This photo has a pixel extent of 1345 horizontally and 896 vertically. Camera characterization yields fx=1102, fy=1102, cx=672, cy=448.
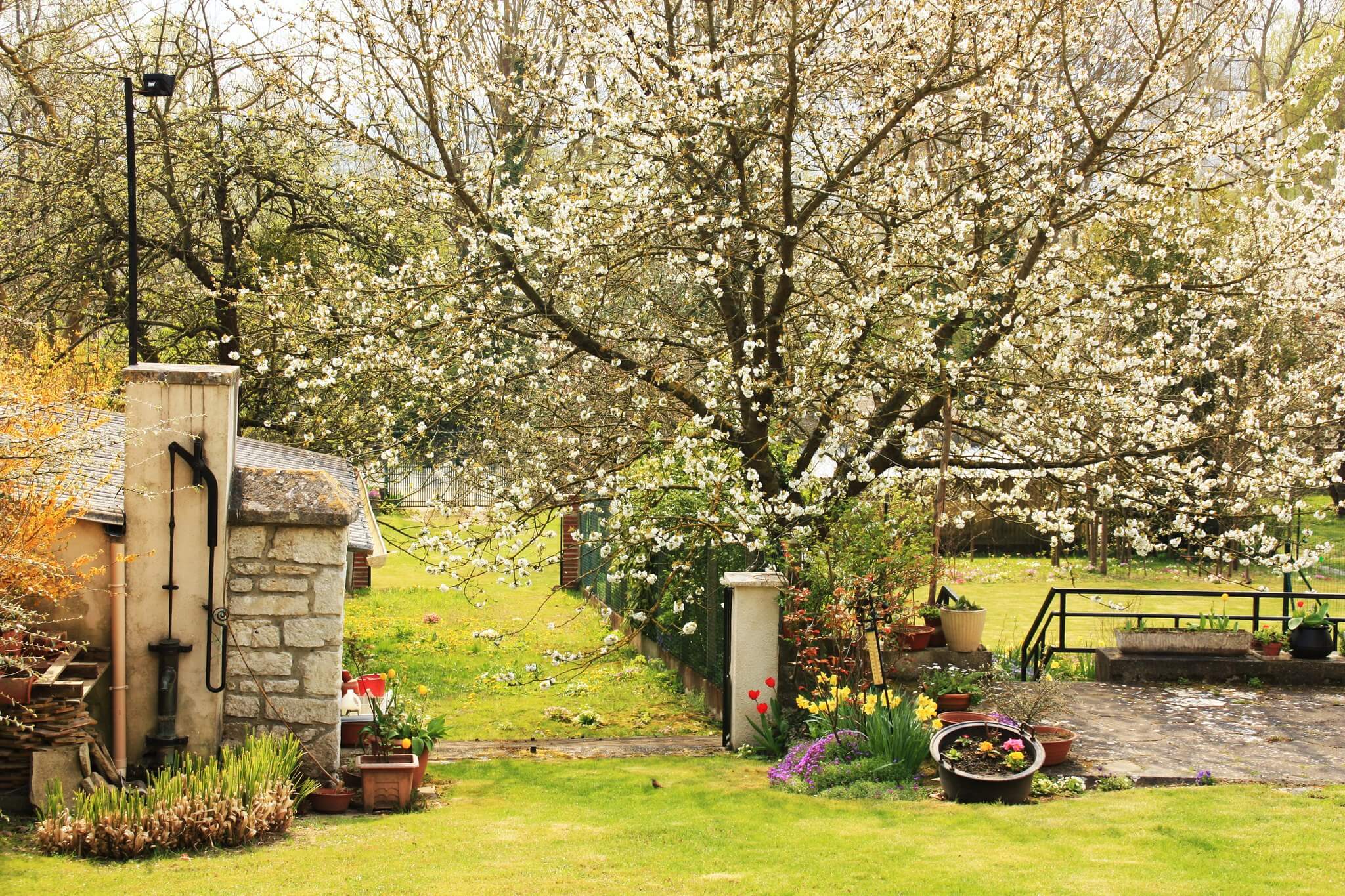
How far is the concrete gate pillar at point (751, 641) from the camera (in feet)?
29.3

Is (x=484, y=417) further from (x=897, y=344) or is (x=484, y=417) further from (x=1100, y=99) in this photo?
(x=1100, y=99)

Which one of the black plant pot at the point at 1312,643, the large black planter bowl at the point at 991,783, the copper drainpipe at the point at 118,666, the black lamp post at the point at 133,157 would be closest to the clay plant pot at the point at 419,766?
the copper drainpipe at the point at 118,666

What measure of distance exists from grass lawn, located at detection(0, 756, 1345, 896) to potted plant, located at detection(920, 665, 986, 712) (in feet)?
6.85

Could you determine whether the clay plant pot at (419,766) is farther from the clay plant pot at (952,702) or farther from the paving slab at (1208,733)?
the paving slab at (1208,733)

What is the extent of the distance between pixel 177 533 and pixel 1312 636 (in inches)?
396

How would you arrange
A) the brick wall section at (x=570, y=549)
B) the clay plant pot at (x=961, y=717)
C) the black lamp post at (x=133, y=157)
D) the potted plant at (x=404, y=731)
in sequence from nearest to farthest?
the potted plant at (x=404, y=731)
the clay plant pot at (x=961, y=717)
the black lamp post at (x=133, y=157)
the brick wall section at (x=570, y=549)

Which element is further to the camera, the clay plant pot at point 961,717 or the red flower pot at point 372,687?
the red flower pot at point 372,687

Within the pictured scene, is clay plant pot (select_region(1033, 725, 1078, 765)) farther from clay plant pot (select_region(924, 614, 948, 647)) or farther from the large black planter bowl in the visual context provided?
clay plant pot (select_region(924, 614, 948, 647))

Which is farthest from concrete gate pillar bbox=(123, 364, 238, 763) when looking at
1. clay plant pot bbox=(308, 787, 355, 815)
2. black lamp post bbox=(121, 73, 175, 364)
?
black lamp post bbox=(121, 73, 175, 364)

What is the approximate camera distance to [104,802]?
528cm

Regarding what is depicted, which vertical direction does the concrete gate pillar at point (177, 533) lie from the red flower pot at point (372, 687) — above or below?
above

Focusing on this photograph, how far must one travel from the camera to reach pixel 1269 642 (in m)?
10.8

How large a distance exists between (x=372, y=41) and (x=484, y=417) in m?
3.47

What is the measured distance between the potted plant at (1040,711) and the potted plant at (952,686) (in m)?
0.19
